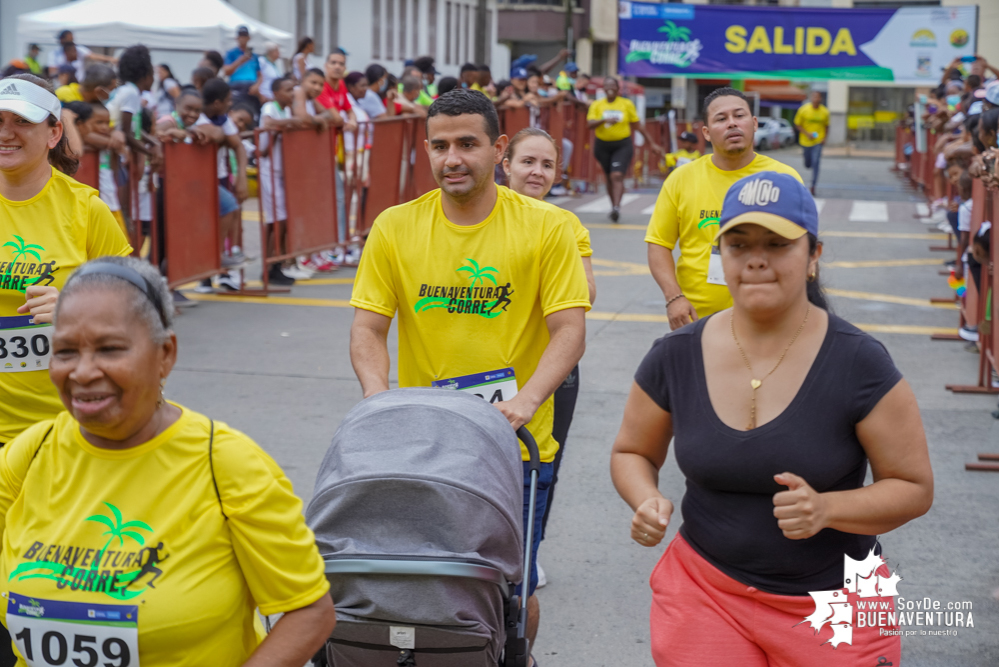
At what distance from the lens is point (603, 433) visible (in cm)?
716

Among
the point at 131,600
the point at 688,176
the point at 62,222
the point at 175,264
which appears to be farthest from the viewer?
the point at 175,264

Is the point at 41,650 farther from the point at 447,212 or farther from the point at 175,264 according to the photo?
the point at 175,264

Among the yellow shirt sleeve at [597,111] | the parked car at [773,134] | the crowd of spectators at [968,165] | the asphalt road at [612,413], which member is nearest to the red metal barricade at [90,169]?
the asphalt road at [612,413]

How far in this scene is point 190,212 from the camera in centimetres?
1046

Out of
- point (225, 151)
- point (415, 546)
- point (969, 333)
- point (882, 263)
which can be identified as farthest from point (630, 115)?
point (415, 546)

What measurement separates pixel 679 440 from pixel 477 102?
1.52m

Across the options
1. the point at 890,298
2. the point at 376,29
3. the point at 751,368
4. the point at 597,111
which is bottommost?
the point at 890,298

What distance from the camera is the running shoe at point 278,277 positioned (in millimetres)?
12023

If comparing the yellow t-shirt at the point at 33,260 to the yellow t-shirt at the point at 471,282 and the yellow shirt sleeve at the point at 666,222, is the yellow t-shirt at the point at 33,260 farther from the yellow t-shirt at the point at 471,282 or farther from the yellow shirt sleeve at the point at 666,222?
the yellow shirt sleeve at the point at 666,222

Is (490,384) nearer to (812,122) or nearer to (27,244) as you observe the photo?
(27,244)

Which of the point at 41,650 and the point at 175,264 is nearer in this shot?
the point at 41,650

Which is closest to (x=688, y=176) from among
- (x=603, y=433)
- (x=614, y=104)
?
(x=603, y=433)

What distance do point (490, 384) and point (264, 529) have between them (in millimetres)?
1628

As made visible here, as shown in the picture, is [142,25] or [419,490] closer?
[419,490]
